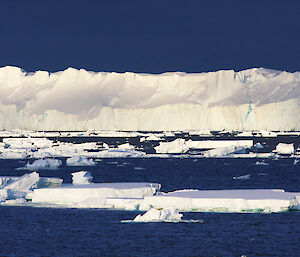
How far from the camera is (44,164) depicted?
41.6 meters

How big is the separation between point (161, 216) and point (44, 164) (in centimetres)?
2225

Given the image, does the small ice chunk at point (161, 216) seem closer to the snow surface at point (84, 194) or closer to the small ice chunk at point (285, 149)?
the snow surface at point (84, 194)

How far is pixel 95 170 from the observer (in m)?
41.1

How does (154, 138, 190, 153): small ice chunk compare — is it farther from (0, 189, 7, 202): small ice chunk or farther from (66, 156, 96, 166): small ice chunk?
(0, 189, 7, 202): small ice chunk

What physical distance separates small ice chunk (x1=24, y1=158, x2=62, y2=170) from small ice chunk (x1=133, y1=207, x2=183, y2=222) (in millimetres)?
21165

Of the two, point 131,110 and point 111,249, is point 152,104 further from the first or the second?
point 111,249

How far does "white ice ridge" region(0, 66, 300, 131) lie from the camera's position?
3474 inches

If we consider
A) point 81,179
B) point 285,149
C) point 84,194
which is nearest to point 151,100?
point 285,149

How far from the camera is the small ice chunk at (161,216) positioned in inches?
789

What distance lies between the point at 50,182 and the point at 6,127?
258 ft

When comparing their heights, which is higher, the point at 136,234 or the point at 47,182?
the point at 47,182

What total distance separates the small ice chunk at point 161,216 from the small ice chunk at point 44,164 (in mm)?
21165

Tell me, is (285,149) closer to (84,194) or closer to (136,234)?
(84,194)

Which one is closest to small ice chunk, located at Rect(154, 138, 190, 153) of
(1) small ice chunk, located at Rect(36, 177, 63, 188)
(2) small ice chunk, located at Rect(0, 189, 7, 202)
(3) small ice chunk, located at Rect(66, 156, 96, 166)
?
(3) small ice chunk, located at Rect(66, 156, 96, 166)
